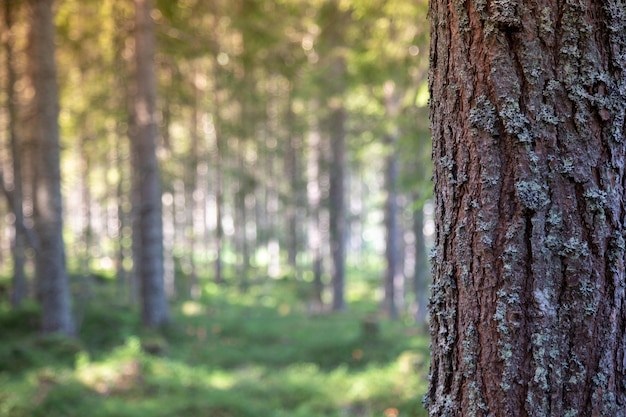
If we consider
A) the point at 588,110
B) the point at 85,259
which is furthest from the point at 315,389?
the point at 85,259

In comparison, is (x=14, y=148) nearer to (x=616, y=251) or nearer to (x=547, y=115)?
(x=547, y=115)

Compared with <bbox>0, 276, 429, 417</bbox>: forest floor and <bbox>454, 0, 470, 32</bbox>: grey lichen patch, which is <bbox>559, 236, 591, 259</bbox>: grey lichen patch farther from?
<bbox>0, 276, 429, 417</bbox>: forest floor

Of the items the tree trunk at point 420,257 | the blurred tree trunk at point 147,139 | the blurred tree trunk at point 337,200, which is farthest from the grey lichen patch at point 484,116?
the blurred tree trunk at point 337,200

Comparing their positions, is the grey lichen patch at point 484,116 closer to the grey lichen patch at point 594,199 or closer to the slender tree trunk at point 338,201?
the grey lichen patch at point 594,199

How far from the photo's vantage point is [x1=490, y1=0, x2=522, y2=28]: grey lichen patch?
60.6 inches

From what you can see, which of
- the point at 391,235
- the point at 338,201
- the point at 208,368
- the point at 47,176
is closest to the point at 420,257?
the point at 391,235

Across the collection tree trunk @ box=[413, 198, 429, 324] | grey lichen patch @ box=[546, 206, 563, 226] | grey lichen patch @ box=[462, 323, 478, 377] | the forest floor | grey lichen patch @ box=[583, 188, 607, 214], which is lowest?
the forest floor

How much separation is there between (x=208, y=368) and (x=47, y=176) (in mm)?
4044

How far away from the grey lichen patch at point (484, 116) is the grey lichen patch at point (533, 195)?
0.18m

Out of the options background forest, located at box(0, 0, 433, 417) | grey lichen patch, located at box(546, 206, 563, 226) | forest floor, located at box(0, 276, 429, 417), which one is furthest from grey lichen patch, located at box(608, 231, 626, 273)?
forest floor, located at box(0, 276, 429, 417)

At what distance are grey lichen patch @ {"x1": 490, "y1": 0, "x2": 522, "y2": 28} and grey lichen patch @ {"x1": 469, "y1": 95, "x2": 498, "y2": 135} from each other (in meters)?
0.21

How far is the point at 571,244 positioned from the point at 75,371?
7.29 m

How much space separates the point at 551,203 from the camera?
5.04 ft

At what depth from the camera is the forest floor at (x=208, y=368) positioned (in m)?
6.11
